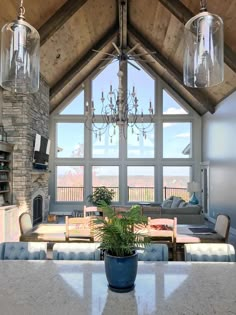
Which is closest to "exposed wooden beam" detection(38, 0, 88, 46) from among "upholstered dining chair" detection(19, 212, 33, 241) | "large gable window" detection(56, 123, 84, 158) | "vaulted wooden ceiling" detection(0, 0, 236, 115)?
"vaulted wooden ceiling" detection(0, 0, 236, 115)

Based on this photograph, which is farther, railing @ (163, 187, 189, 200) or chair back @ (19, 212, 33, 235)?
railing @ (163, 187, 189, 200)

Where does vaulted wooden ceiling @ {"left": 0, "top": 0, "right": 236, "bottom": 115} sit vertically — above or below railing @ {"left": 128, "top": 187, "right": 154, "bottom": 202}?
above

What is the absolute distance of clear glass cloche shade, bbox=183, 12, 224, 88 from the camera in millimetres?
2426

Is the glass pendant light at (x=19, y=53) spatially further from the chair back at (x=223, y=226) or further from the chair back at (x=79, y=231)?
the chair back at (x=223, y=226)

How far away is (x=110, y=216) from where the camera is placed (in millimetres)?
1630

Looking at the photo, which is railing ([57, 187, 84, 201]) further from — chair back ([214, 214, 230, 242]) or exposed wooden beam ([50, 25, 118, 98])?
chair back ([214, 214, 230, 242])

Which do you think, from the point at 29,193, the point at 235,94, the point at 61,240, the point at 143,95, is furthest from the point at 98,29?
the point at 61,240

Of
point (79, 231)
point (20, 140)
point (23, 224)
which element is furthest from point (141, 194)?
point (23, 224)

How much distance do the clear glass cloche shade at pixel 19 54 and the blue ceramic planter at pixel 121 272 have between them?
72.5 inches

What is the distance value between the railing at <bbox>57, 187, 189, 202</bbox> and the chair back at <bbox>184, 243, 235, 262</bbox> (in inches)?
336

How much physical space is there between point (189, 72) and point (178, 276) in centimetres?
178

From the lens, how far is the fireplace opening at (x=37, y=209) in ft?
25.7

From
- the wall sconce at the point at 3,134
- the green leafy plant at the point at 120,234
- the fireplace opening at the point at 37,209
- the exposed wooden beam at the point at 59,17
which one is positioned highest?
the exposed wooden beam at the point at 59,17

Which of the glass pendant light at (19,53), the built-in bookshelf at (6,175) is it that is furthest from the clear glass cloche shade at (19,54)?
the built-in bookshelf at (6,175)
